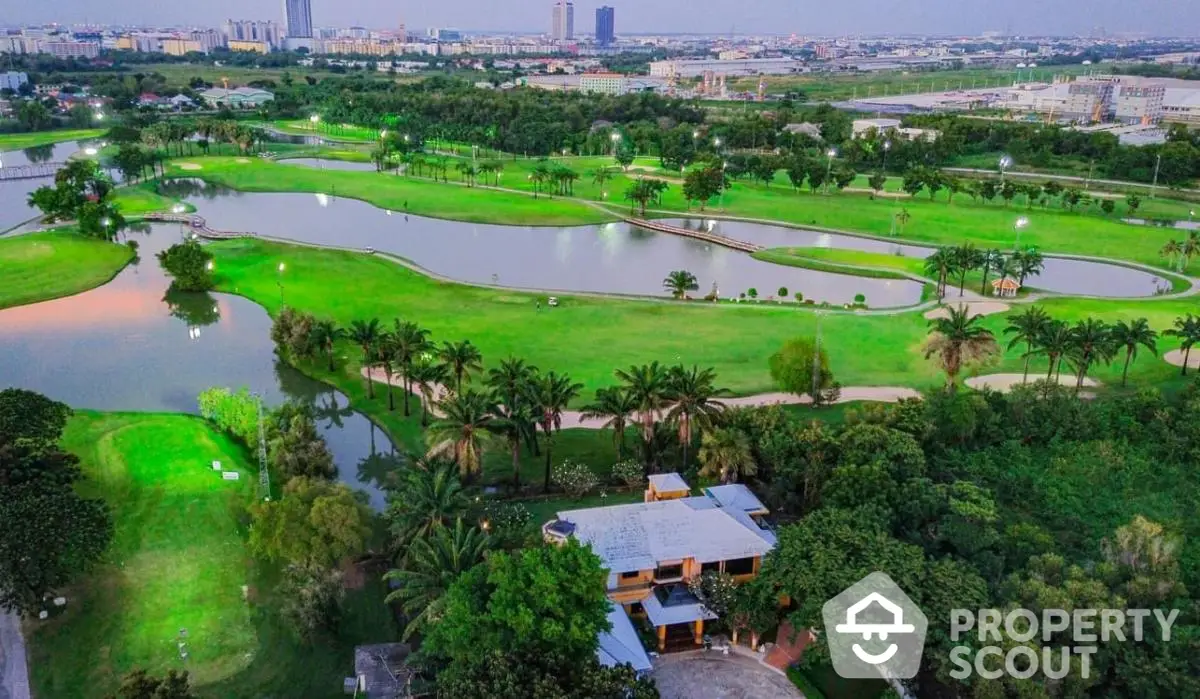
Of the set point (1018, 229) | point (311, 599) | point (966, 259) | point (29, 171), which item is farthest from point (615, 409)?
point (29, 171)

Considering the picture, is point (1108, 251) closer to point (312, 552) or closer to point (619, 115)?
point (312, 552)

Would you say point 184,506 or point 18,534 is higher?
point 18,534

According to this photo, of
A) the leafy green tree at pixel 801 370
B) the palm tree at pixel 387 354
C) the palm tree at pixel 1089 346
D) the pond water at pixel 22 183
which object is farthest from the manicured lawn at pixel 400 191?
the palm tree at pixel 1089 346

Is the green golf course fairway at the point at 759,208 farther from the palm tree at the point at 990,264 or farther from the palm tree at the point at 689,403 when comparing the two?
the palm tree at the point at 689,403

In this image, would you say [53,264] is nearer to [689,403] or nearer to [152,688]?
[689,403]

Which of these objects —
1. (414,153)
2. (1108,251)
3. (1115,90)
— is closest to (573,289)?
(1108,251)
